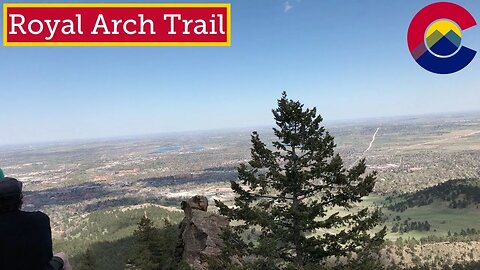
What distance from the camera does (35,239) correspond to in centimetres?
400

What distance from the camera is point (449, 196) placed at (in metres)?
166

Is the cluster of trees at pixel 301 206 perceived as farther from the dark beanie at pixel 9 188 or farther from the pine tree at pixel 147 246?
the dark beanie at pixel 9 188

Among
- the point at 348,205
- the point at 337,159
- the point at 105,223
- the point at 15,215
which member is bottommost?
the point at 105,223

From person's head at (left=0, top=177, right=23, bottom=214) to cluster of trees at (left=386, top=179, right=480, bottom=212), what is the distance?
176m

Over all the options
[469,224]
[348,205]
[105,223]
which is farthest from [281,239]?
[105,223]

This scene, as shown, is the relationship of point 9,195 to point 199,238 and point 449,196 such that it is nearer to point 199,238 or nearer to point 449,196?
point 199,238

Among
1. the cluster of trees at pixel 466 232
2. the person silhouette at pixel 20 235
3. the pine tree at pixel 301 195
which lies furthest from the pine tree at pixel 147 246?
the cluster of trees at pixel 466 232

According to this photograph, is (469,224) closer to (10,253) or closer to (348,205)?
(348,205)

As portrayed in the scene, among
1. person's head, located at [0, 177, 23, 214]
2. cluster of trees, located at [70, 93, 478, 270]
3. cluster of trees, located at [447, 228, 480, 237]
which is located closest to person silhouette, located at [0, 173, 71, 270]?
person's head, located at [0, 177, 23, 214]

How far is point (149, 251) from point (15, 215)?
32622 mm

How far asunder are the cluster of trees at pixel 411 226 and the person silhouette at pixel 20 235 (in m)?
149

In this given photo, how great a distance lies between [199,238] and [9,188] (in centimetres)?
2455

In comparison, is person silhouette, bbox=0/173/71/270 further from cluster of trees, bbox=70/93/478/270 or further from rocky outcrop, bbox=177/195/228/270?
rocky outcrop, bbox=177/195/228/270

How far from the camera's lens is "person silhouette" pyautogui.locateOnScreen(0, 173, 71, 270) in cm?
390
